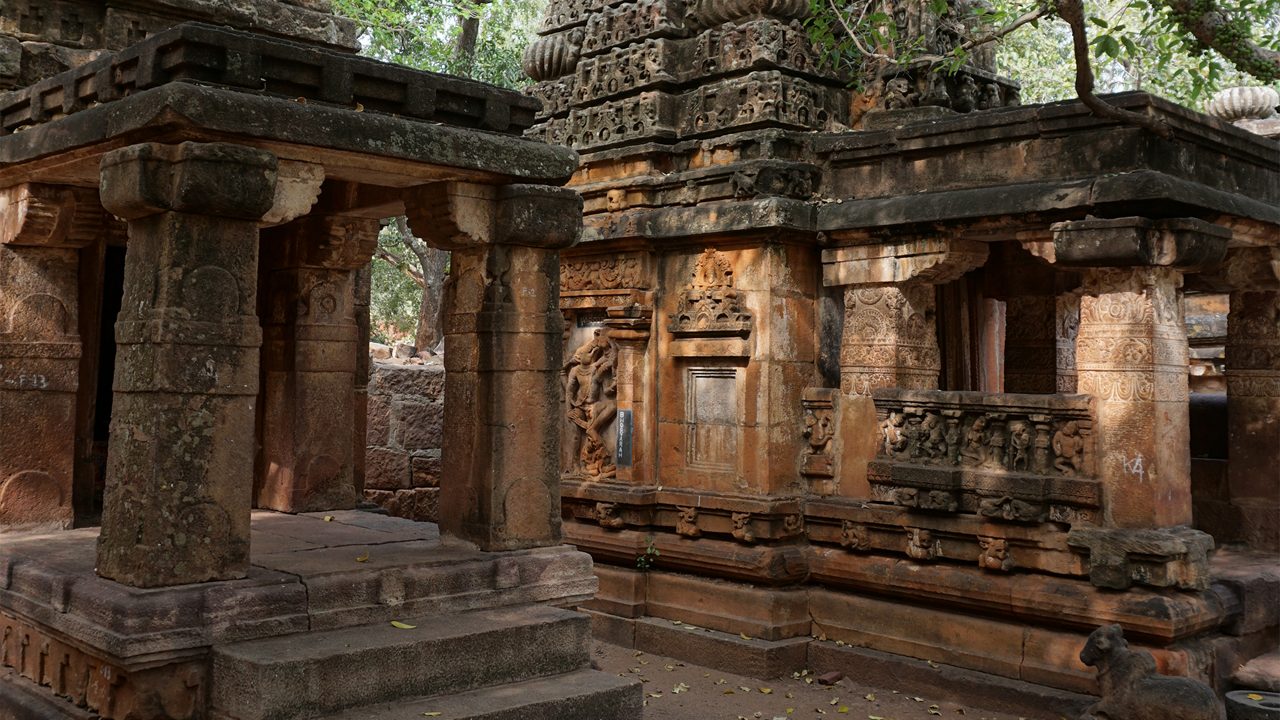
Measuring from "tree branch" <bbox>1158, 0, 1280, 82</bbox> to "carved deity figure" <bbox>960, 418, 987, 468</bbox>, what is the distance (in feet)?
11.1

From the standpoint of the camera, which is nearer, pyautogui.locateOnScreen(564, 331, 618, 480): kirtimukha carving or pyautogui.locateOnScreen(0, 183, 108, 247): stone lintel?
pyautogui.locateOnScreen(0, 183, 108, 247): stone lintel

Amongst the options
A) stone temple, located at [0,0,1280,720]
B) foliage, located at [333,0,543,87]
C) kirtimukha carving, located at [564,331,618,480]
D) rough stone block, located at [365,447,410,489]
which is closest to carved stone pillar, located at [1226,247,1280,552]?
stone temple, located at [0,0,1280,720]

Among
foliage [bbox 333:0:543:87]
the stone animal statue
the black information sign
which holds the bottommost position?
the stone animal statue

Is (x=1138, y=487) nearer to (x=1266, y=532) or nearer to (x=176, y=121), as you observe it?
(x=1266, y=532)

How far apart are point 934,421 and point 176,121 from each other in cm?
A: 557

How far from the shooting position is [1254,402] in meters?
8.73

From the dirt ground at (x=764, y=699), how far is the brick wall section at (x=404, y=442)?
2.73 m

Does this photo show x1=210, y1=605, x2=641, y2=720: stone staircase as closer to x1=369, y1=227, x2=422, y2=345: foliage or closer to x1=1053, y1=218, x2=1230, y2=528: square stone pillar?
x1=1053, y1=218, x2=1230, y2=528: square stone pillar

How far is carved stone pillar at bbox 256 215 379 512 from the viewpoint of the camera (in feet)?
25.1

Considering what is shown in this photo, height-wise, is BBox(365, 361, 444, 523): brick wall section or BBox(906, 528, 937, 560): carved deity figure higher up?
BBox(365, 361, 444, 523): brick wall section

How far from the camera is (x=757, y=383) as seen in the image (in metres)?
9.00

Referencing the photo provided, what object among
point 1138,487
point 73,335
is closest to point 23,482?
point 73,335

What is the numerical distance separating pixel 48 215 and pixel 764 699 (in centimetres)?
557

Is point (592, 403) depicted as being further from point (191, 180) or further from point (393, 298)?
point (393, 298)
